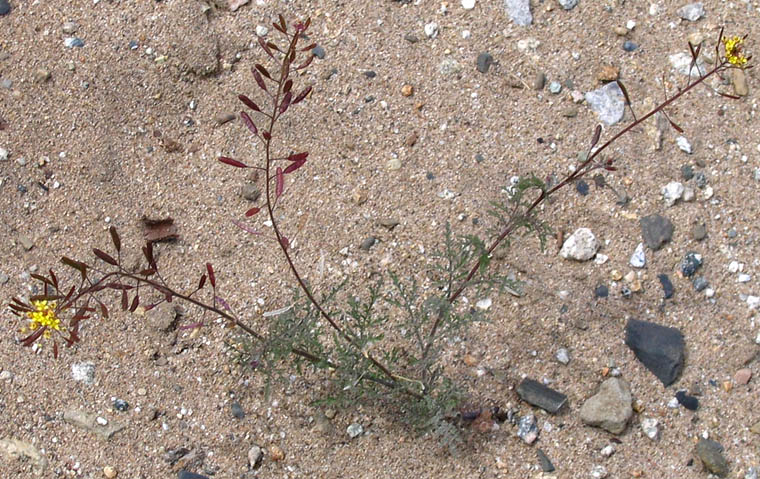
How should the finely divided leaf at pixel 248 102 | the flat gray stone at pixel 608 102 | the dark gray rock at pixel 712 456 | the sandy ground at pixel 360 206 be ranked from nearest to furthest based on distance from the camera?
the finely divided leaf at pixel 248 102 < the dark gray rock at pixel 712 456 < the sandy ground at pixel 360 206 < the flat gray stone at pixel 608 102

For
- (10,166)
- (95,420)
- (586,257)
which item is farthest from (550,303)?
(10,166)

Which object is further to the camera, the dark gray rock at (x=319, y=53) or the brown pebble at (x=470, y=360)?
the dark gray rock at (x=319, y=53)

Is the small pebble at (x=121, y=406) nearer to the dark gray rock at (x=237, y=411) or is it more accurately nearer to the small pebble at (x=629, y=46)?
the dark gray rock at (x=237, y=411)

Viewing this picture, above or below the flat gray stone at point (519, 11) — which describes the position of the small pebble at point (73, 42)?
above

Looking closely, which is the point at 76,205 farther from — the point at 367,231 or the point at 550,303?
the point at 550,303

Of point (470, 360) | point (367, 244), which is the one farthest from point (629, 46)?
point (470, 360)

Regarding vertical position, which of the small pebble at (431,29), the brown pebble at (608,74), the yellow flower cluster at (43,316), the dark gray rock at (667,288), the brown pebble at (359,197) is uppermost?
the yellow flower cluster at (43,316)

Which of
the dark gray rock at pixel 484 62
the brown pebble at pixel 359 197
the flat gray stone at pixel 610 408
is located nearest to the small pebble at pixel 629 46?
the dark gray rock at pixel 484 62
